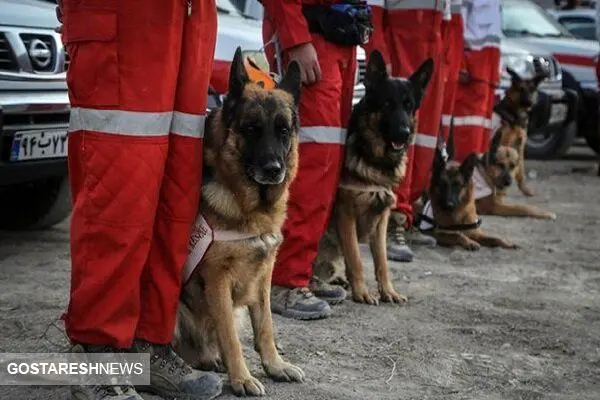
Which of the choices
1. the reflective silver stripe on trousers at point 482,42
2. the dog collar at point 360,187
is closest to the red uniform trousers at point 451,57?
the reflective silver stripe on trousers at point 482,42

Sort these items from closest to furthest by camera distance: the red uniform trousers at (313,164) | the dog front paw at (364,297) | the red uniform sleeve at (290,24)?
the red uniform sleeve at (290,24), the red uniform trousers at (313,164), the dog front paw at (364,297)

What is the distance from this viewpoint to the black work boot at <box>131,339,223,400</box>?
10.6ft

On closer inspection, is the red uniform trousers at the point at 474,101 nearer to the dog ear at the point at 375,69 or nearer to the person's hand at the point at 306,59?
the dog ear at the point at 375,69

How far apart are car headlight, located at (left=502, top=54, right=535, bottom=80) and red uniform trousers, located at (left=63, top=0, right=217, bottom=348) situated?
813 cm

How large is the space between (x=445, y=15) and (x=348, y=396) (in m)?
3.35

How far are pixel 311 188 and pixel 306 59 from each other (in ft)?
1.96

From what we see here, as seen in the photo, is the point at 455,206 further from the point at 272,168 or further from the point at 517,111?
the point at 272,168

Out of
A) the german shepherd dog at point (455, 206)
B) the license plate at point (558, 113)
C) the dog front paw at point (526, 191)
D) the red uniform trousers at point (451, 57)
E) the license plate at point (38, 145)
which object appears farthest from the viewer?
the license plate at point (558, 113)

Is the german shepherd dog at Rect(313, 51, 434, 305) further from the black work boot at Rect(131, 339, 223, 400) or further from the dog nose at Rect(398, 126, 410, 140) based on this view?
the black work boot at Rect(131, 339, 223, 400)

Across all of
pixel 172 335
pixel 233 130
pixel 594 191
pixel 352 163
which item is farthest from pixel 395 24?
pixel 594 191

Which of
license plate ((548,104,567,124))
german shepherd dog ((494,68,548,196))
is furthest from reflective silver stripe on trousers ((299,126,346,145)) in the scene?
license plate ((548,104,567,124))

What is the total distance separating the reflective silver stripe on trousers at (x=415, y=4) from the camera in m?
5.75

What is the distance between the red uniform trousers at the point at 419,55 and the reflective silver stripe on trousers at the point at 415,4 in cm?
2

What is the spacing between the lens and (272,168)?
3.32 metres
